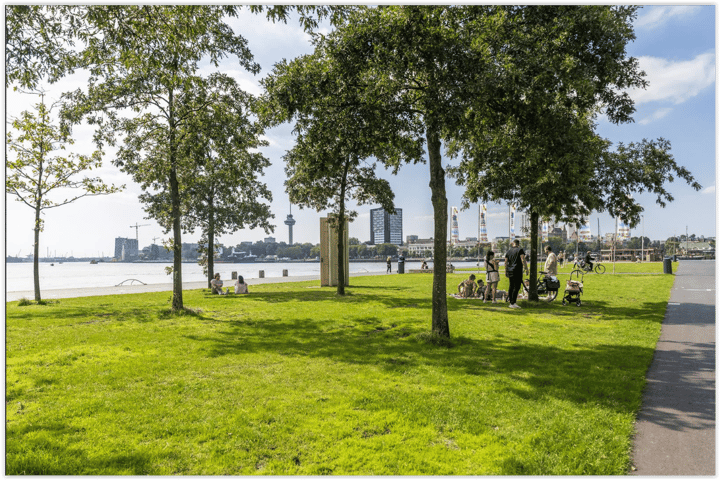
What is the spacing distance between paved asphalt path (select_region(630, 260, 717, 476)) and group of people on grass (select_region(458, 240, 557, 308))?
472 cm

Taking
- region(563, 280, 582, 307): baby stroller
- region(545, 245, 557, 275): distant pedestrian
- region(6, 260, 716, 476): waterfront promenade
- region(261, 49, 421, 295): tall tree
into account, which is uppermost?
region(261, 49, 421, 295): tall tree

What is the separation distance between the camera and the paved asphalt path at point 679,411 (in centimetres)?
362

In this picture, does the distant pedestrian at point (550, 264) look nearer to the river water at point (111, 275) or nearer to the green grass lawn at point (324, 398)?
the green grass lawn at point (324, 398)

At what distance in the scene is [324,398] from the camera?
527cm

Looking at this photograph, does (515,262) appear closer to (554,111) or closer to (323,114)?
(554,111)

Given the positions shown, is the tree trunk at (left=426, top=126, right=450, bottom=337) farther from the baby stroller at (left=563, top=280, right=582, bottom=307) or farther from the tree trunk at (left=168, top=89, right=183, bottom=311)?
the tree trunk at (left=168, top=89, right=183, bottom=311)

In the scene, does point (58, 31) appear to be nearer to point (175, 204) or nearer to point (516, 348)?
point (175, 204)

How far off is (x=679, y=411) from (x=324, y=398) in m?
4.02

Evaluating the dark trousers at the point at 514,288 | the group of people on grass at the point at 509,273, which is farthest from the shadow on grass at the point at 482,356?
the dark trousers at the point at 514,288

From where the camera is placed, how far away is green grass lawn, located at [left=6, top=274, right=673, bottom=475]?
3732mm

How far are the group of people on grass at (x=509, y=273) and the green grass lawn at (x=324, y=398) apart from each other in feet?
9.74

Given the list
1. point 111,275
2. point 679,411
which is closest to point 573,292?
point 679,411

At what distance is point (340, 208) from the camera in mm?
19547

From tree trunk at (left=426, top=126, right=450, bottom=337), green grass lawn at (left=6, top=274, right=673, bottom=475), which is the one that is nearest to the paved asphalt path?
green grass lawn at (left=6, top=274, right=673, bottom=475)
